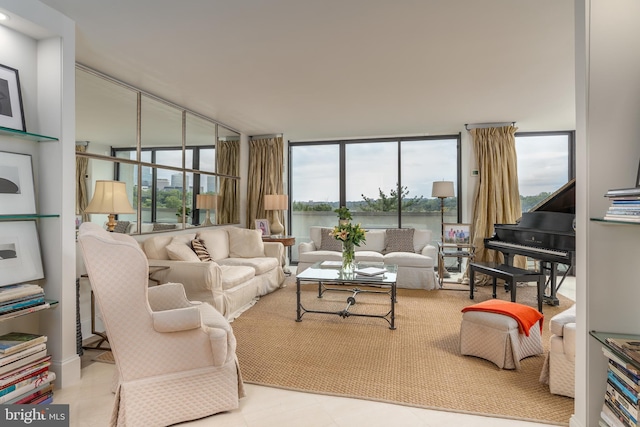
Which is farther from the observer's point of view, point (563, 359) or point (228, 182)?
point (228, 182)

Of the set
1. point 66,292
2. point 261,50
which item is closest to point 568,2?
point 261,50

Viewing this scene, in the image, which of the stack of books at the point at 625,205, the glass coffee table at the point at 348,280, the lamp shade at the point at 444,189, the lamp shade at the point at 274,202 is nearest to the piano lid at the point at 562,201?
the lamp shade at the point at 444,189

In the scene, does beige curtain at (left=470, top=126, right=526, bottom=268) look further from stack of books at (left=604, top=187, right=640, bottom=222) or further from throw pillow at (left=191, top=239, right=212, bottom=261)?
stack of books at (left=604, top=187, right=640, bottom=222)

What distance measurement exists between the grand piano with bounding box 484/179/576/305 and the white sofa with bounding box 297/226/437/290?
0.99 metres

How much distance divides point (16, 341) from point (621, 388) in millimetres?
3176

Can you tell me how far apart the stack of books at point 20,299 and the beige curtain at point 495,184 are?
18.5 feet

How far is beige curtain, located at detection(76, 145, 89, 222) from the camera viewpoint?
10.6 ft

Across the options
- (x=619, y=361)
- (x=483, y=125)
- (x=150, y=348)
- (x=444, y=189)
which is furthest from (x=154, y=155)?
(x=483, y=125)

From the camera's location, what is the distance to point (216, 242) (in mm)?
4980

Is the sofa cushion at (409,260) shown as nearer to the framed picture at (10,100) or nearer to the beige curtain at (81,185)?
the beige curtain at (81,185)

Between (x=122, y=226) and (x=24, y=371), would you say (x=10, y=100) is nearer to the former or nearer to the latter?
(x=24, y=371)

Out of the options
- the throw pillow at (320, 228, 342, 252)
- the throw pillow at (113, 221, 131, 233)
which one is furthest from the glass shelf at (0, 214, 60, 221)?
the throw pillow at (320, 228, 342, 252)

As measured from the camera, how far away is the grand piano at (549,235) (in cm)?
392

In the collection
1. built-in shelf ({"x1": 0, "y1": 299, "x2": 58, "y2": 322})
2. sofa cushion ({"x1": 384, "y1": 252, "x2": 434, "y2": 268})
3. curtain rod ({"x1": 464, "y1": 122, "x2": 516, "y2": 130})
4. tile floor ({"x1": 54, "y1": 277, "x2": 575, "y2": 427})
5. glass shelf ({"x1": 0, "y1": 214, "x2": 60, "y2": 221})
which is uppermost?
curtain rod ({"x1": 464, "y1": 122, "x2": 516, "y2": 130})
